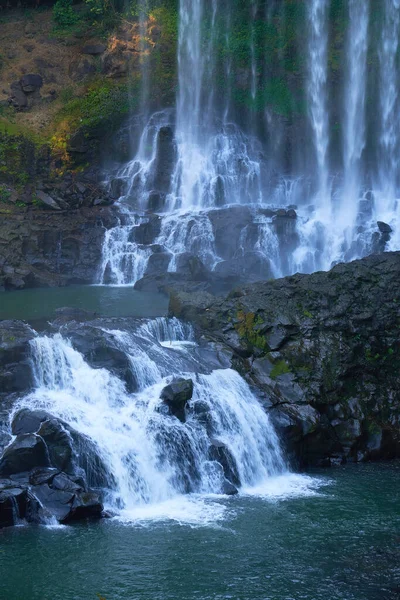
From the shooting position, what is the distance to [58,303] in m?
27.5

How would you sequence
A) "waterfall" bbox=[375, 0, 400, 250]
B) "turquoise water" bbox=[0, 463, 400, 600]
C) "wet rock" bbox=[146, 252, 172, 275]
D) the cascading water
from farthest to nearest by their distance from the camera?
"waterfall" bbox=[375, 0, 400, 250]
the cascading water
"wet rock" bbox=[146, 252, 172, 275]
"turquoise water" bbox=[0, 463, 400, 600]

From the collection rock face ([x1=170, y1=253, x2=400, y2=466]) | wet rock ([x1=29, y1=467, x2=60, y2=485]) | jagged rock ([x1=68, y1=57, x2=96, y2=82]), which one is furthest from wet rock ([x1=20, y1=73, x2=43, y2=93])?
wet rock ([x1=29, y1=467, x2=60, y2=485])

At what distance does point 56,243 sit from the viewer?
3384cm

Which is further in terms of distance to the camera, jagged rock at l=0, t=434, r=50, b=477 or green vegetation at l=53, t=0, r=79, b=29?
green vegetation at l=53, t=0, r=79, b=29

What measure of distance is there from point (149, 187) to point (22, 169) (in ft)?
20.1

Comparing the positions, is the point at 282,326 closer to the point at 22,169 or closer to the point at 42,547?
the point at 42,547

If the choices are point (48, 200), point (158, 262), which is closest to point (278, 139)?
point (158, 262)

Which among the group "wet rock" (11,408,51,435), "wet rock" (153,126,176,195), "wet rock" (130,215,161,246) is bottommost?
"wet rock" (11,408,51,435)

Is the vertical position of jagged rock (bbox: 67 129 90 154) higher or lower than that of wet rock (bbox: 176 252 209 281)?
higher

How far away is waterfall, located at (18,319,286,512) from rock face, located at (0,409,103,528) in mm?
607

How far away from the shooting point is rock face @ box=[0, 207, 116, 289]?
32.3 m

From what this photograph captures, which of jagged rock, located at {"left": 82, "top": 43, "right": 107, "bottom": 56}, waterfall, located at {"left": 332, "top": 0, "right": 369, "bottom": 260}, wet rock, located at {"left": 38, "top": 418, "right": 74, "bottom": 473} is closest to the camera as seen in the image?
wet rock, located at {"left": 38, "top": 418, "right": 74, "bottom": 473}

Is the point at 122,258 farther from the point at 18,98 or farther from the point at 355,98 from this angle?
the point at 355,98

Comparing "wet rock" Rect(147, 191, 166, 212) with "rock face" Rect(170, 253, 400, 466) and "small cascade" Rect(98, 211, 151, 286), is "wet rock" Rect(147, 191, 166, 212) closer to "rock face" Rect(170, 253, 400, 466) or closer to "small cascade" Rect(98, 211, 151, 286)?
"small cascade" Rect(98, 211, 151, 286)
